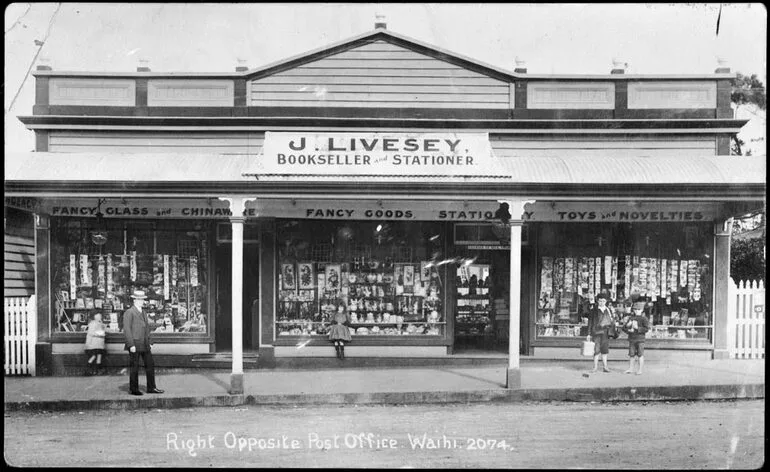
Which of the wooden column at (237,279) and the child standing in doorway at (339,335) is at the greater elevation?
the wooden column at (237,279)

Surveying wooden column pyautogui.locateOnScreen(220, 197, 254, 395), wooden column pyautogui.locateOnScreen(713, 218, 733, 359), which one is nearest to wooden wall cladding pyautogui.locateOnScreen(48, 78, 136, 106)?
wooden column pyautogui.locateOnScreen(220, 197, 254, 395)

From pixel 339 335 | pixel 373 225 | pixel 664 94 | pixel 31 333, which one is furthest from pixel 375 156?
pixel 31 333

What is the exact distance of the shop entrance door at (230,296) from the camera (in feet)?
47.1

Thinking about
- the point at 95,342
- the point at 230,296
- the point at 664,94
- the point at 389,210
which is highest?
the point at 664,94

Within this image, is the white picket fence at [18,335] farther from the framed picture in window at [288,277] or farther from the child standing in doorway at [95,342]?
the framed picture in window at [288,277]

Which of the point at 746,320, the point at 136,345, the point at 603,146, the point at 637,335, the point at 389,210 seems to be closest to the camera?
the point at 136,345

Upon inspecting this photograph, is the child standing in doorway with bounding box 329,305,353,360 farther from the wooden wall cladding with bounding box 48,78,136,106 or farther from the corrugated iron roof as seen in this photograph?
the wooden wall cladding with bounding box 48,78,136,106

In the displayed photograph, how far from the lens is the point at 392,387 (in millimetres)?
11398

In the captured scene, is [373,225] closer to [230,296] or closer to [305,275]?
[305,275]

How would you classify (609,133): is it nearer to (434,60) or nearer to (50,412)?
(434,60)

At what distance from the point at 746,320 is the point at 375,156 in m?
7.65

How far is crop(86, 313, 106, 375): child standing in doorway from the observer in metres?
13.4

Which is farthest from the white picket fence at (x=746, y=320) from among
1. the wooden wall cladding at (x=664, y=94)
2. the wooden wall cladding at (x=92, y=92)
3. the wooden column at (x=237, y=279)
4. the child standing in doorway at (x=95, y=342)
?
the wooden wall cladding at (x=92, y=92)

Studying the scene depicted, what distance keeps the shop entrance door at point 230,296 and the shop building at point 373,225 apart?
43 mm
